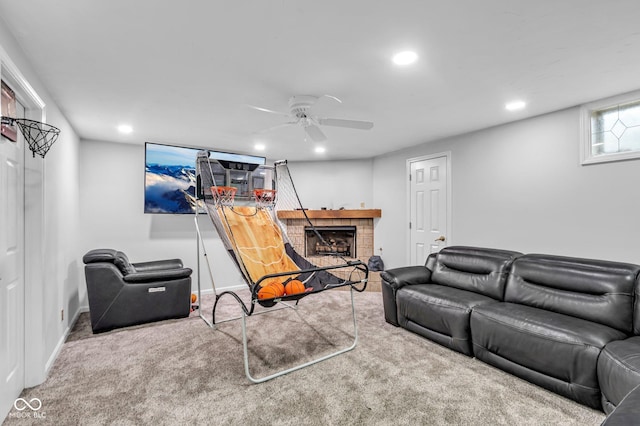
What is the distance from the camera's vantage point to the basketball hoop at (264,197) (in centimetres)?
340

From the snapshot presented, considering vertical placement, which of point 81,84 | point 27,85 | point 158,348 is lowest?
point 158,348

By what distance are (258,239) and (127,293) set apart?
162cm

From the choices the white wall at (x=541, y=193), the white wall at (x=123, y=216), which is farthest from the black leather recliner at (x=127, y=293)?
the white wall at (x=541, y=193)

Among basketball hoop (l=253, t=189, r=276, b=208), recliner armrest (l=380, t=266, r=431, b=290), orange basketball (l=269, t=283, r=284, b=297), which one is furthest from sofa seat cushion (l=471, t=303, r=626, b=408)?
basketball hoop (l=253, t=189, r=276, b=208)

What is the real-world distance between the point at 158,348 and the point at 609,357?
3466 millimetres

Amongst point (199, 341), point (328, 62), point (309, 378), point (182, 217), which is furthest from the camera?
point (182, 217)

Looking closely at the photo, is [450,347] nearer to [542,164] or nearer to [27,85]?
[542,164]

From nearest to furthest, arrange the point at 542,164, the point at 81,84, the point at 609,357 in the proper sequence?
the point at 609,357, the point at 81,84, the point at 542,164

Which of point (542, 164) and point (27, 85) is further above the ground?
point (27, 85)

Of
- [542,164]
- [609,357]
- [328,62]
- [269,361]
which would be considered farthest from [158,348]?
[542,164]

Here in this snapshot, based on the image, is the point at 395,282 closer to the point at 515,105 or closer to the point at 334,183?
the point at 515,105

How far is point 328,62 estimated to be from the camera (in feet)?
6.88

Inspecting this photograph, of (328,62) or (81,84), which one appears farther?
(81,84)

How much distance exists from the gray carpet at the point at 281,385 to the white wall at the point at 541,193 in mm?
1676
